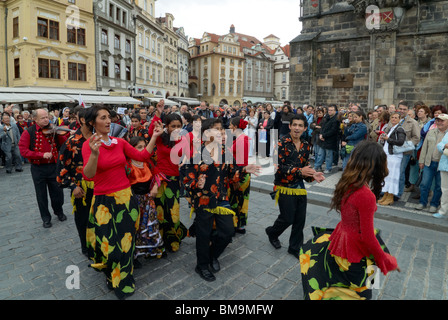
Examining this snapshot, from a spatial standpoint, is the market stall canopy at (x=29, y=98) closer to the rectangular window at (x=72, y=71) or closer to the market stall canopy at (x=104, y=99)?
the market stall canopy at (x=104, y=99)

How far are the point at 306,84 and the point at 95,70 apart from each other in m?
23.5

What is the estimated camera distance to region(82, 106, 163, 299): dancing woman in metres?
3.20

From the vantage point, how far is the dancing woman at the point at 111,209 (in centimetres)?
320

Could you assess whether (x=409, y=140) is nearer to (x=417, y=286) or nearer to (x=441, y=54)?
(x=417, y=286)

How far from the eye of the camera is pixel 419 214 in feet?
19.3

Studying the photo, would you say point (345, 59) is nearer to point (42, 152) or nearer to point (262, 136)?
point (262, 136)

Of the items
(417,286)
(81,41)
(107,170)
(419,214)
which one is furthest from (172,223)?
(81,41)

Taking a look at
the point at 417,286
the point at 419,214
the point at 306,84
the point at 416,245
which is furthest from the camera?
the point at 306,84

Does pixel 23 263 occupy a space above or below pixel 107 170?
below

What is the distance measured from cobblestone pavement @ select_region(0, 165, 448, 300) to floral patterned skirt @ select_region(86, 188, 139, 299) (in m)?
0.23

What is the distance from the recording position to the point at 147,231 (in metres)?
4.08

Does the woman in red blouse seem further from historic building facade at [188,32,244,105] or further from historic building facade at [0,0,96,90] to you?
historic building facade at [188,32,244,105]

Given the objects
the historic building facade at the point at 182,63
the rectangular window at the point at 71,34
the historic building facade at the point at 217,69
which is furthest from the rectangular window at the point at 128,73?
Answer: the historic building facade at the point at 217,69

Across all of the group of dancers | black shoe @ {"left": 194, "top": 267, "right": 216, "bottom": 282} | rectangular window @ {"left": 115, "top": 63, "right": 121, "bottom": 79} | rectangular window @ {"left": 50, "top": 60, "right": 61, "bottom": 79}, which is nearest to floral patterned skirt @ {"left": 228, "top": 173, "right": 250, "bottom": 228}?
the group of dancers
